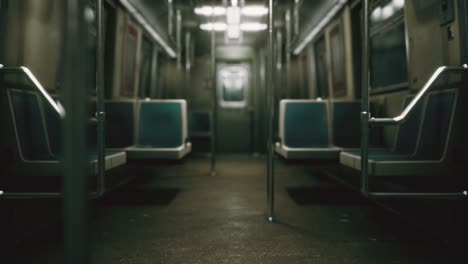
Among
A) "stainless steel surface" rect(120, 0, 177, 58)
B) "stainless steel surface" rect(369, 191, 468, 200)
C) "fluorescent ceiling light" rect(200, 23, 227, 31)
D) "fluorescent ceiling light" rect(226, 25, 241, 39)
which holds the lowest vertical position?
"stainless steel surface" rect(369, 191, 468, 200)

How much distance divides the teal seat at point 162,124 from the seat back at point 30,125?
5.36 ft

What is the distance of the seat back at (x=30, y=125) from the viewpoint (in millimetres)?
2965

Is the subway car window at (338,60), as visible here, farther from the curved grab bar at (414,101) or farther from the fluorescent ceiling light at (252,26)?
the curved grab bar at (414,101)

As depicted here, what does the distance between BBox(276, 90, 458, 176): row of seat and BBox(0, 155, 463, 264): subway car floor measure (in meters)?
0.45

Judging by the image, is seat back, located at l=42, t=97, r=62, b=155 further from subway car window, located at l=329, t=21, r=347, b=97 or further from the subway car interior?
subway car window, located at l=329, t=21, r=347, b=97

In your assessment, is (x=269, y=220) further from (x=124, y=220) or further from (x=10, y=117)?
(x=10, y=117)

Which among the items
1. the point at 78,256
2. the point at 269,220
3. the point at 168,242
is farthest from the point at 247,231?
the point at 78,256

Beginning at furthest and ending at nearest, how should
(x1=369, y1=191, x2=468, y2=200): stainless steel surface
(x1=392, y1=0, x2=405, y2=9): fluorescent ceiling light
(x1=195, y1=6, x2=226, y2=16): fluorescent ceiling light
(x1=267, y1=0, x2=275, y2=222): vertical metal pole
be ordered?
(x1=195, y1=6, x2=226, y2=16): fluorescent ceiling light < (x1=392, y1=0, x2=405, y2=9): fluorescent ceiling light < (x1=267, y1=0, x2=275, y2=222): vertical metal pole < (x1=369, y1=191, x2=468, y2=200): stainless steel surface

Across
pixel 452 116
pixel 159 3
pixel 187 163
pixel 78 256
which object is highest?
pixel 159 3

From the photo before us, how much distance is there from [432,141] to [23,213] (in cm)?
319

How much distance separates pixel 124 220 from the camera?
314cm

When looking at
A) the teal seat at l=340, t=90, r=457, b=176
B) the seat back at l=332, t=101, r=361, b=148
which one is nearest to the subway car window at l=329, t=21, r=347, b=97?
the seat back at l=332, t=101, r=361, b=148

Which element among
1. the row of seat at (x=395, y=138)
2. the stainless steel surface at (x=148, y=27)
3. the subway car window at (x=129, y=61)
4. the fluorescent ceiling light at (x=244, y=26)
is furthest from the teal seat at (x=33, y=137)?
the fluorescent ceiling light at (x=244, y=26)

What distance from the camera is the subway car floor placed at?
230cm
